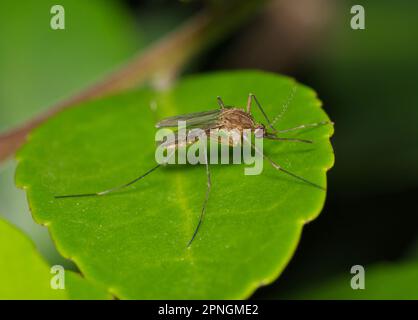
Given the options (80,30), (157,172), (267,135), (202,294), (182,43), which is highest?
(80,30)

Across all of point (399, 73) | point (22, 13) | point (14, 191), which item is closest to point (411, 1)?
point (399, 73)

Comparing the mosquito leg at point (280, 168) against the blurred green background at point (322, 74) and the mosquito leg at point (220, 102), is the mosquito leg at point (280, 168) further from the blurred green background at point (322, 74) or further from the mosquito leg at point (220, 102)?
the blurred green background at point (322, 74)

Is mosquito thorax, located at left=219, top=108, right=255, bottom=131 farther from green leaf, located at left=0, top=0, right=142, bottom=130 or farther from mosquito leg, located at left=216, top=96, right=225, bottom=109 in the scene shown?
green leaf, located at left=0, top=0, right=142, bottom=130

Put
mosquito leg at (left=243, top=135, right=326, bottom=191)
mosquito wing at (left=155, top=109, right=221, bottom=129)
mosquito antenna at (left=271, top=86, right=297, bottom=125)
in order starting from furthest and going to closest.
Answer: mosquito wing at (left=155, top=109, right=221, bottom=129), mosquito antenna at (left=271, top=86, right=297, bottom=125), mosquito leg at (left=243, top=135, right=326, bottom=191)

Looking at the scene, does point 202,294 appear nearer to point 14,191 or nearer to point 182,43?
point 182,43

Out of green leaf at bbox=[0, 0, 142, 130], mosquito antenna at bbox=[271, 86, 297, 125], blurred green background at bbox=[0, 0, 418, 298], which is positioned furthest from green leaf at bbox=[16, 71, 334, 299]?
green leaf at bbox=[0, 0, 142, 130]

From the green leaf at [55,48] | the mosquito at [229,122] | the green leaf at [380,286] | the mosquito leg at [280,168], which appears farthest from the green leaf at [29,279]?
the green leaf at [55,48]

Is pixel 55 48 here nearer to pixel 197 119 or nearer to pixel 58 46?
pixel 58 46
